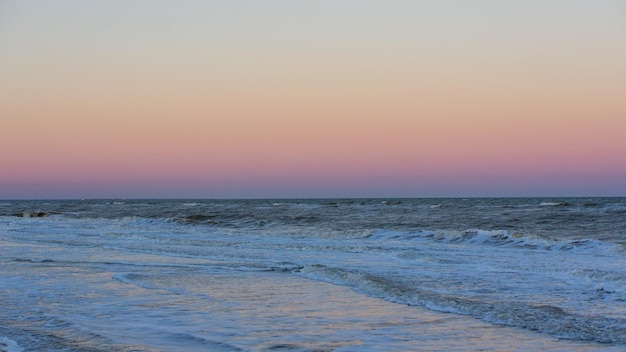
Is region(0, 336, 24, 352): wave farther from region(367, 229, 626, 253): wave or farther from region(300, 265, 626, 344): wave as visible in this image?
region(367, 229, 626, 253): wave

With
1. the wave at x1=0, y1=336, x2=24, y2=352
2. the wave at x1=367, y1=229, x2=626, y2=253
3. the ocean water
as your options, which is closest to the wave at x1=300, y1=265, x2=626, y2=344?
the ocean water

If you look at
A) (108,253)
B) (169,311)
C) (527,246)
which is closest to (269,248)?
(108,253)

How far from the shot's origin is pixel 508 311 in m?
9.02

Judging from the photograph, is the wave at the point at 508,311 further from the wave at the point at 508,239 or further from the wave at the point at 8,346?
the wave at the point at 508,239

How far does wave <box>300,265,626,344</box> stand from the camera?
25.7 ft

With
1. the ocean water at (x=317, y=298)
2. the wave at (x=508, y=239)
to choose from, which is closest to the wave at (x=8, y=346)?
the ocean water at (x=317, y=298)

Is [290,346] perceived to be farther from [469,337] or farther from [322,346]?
[469,337]

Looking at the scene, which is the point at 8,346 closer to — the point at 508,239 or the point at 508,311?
the point at 508,311

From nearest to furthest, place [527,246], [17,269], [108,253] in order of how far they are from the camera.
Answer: [17,269]
[108,253]
[527,246]

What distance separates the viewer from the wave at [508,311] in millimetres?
7820

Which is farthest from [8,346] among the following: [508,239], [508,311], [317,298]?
[508,239]

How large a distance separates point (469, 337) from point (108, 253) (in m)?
13.6

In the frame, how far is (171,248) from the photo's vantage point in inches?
828

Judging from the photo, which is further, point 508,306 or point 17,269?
point 17,269
